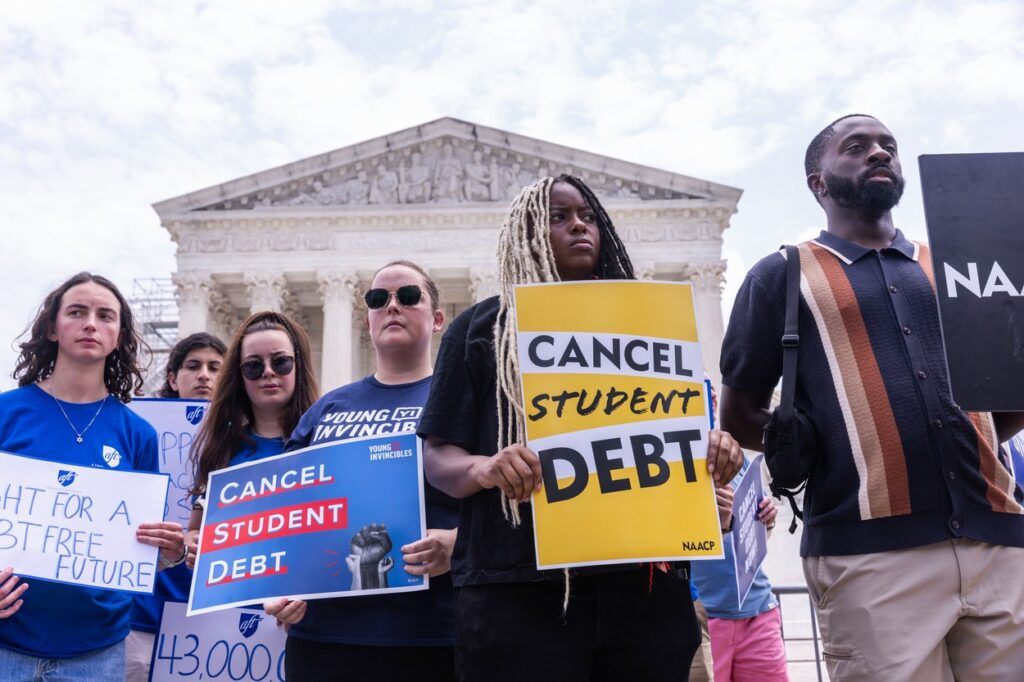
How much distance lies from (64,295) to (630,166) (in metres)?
29.4

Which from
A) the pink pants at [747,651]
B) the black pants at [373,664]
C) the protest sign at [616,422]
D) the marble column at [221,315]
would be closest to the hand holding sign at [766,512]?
the pink pants at [747,651]

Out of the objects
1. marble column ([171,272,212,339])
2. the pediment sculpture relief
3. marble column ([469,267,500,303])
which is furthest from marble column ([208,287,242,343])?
marble column ([469,267,500,303])

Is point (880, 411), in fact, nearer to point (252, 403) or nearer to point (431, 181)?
point (252, 403)

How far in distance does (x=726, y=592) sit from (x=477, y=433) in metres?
2.60

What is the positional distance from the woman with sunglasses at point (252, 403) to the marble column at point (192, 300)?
2722 cm

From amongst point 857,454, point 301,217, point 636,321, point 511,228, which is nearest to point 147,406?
point 511,228

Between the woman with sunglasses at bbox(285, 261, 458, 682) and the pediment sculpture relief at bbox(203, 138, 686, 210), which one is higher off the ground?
the pediment sculpture relief at bbox(203, 138, 686, 210)

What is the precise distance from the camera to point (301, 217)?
3123 cm

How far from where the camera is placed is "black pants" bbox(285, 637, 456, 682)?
10.2 ft

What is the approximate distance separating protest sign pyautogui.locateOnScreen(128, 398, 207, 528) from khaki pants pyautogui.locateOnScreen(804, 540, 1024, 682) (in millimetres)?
3383

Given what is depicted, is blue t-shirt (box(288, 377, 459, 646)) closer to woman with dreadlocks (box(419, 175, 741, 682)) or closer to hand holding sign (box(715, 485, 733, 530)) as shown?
woman with dreadlocks (box(419, 175, 741, 682))

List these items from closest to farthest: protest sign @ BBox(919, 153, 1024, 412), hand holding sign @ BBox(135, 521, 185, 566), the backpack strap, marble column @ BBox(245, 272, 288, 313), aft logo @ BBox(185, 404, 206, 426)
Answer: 1. protest sign @ BBox(919, 153, 1024, 412)
2. the backpack strap
3. hand holding sign @ BBox(135, 521, 185, 566)
4. aft logo @ BBox(185, 404, 206, 426)
5. marble column @ BBox(245, 272, 288, 313)

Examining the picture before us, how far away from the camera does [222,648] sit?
3787 mm

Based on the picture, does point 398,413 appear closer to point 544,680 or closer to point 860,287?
point 544,680
